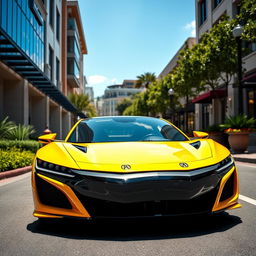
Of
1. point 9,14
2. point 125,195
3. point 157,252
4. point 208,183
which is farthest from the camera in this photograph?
point 9,14

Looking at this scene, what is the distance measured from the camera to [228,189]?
309 centimetres

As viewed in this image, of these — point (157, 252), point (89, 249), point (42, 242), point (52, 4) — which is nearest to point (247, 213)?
point (157, 252)

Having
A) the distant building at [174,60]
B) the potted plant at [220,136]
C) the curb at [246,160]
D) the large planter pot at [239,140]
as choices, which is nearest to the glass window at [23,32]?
the potted plant at [220,136]

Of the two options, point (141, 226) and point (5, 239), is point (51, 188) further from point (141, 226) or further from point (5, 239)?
point (141, 226)

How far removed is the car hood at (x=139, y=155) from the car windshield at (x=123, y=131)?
0.40m

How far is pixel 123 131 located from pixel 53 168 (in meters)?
1.66

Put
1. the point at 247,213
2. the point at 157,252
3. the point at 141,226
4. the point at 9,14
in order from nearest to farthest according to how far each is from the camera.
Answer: the point at 157,252
the point at 141,226
the point at 247,213
the point at 9,14

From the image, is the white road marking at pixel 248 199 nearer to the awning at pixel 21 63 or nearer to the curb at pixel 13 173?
the curb at pixel 13 173

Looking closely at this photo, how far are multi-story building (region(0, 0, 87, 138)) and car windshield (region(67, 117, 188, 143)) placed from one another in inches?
377

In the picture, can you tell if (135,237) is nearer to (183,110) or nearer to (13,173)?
(13,173)

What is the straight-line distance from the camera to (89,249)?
2.55m

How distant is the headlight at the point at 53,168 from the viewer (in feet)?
9.43

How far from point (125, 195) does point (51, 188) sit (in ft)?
2.29

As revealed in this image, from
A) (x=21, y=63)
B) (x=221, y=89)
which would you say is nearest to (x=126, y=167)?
(x=21, y=63)
